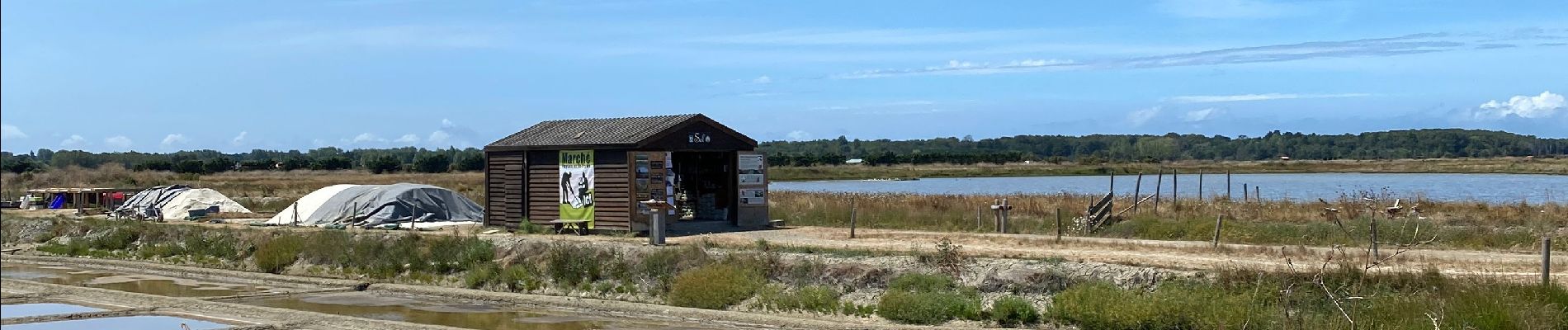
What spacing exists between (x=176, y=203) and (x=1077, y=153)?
151 metres

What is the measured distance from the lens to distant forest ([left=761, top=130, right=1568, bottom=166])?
451ft

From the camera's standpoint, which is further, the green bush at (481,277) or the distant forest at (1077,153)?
the distant forest at (1077,153)

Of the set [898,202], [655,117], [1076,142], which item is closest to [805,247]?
[655,117]

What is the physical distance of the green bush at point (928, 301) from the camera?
20.1 m

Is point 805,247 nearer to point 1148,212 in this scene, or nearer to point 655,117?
point 655,117

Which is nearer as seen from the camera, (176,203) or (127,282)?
(127,282)

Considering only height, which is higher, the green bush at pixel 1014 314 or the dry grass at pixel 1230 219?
the dry grass at pixel 1230 219

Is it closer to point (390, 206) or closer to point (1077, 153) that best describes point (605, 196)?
point (390, 206)

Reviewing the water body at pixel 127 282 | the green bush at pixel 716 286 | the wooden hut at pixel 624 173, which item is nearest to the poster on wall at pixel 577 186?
the wooden hut at pixel 624 173

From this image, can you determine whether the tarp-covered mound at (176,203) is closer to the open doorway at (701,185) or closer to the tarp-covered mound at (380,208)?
the tarp-covered mound at (380,208)

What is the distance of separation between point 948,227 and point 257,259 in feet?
50.6

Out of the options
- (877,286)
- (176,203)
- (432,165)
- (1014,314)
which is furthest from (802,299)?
(432,165)

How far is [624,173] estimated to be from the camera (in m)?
29.6

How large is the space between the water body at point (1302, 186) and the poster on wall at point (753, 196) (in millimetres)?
24412
